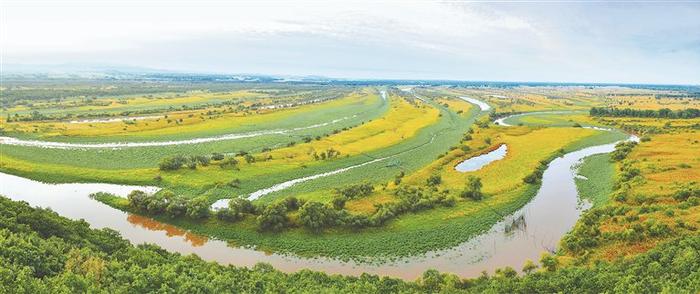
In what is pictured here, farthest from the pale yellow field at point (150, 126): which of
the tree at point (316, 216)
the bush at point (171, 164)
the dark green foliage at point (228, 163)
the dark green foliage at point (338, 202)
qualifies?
the tree at point (316, 216)

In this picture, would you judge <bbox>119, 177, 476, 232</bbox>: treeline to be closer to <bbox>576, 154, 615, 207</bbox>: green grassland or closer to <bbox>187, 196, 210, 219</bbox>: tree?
<bbox>187, 196, 210, 219</bbox>: tree

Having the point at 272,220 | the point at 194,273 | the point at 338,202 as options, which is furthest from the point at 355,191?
the point at 194,273

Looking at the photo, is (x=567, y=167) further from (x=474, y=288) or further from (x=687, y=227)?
(x=474, y=288)

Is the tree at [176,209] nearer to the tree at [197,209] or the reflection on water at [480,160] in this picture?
the tree at [197,209]

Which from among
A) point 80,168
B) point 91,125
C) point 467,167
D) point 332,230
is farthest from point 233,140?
point 332,230

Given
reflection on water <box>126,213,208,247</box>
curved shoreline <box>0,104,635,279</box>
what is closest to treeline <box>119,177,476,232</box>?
reflection on water <box>126,213,208,247</box>

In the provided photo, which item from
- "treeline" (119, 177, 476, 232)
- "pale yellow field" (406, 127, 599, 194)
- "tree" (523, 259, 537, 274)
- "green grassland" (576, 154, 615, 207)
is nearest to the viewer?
"tree" (523, 259, 537, 274)
